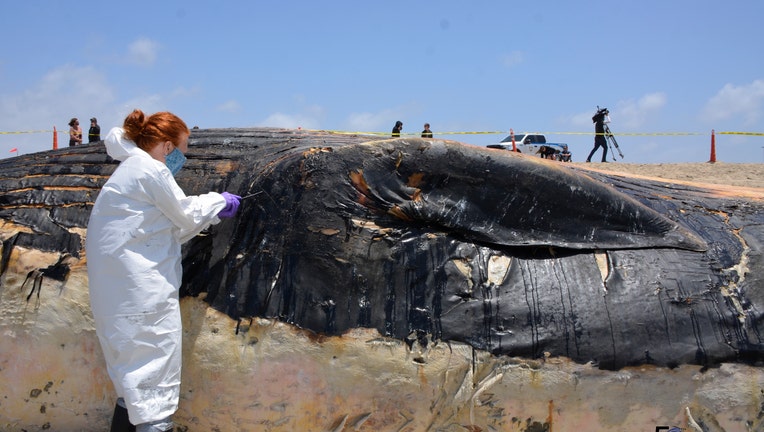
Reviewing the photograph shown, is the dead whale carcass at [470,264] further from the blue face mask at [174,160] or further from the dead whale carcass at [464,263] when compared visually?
the blue face mask at [174,160]

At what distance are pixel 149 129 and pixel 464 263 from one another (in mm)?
1511

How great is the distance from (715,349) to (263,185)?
7.33ft

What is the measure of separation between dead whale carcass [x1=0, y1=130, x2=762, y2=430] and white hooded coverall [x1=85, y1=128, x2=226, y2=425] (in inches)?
17.5

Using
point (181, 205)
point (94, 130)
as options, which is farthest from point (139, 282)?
point (94, 130)

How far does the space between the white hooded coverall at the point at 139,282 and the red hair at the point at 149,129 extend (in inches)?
3.8

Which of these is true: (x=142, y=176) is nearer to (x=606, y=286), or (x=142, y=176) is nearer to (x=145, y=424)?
(x=145, y=424)

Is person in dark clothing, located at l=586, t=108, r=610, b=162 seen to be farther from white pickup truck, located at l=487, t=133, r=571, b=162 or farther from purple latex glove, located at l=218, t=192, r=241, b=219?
purple latex glove, located at l=218, t=192, r=241, b=219

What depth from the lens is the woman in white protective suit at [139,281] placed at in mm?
2488

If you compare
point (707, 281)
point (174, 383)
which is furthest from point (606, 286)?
point (174, 383)

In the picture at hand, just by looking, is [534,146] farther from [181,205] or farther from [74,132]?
[181,205]

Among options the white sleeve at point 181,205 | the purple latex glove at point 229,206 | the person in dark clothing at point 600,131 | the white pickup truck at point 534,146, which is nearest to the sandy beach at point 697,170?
the person in dark clothing at point 600,131

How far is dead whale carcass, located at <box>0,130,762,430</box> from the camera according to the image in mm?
2930

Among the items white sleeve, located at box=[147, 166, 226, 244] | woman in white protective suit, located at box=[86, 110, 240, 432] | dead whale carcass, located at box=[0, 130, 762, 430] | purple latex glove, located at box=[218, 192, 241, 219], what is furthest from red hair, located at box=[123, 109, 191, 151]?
dead whale carcass, located at box=[0, 130, 762, 430]

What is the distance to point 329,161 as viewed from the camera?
3070mm
